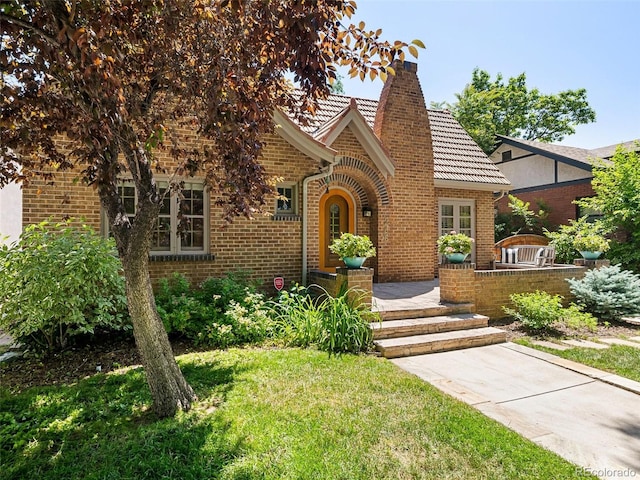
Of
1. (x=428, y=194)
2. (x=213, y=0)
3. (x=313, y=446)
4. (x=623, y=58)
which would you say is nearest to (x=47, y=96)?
(x=213, y=0)

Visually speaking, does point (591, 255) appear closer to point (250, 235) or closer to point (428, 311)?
point (428, 311)

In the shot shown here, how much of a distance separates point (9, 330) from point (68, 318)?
0.96m

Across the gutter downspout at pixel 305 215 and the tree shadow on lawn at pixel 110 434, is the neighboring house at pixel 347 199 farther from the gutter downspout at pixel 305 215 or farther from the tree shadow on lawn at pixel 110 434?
the tree shadow on lawn at pixel 110 434

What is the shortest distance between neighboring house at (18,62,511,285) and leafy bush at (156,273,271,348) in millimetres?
811

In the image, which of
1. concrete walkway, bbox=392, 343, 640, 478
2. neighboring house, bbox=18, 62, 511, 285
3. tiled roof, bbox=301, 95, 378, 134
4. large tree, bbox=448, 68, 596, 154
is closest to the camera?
concrete walkway, bbox=392, 343, 640, 478

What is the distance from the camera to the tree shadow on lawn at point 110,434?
3002 mm

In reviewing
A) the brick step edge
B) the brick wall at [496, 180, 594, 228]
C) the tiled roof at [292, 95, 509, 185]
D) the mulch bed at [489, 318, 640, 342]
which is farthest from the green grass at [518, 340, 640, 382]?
the brick wall at [496, 180, 594, 228]

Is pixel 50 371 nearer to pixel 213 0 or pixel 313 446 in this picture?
pixel 313 446

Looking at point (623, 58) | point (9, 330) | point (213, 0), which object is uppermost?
point (623, 58)

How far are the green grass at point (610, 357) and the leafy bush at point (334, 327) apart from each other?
10.3 ft

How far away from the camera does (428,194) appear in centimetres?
1154

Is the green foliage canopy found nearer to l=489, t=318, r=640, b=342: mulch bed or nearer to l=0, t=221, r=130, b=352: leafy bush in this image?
l=489, t=318, r=640, b=342: mulch bed

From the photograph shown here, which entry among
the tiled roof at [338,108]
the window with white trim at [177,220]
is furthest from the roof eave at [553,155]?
the window with white trim at [177,220]

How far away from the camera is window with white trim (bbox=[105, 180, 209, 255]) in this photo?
25.4ft
